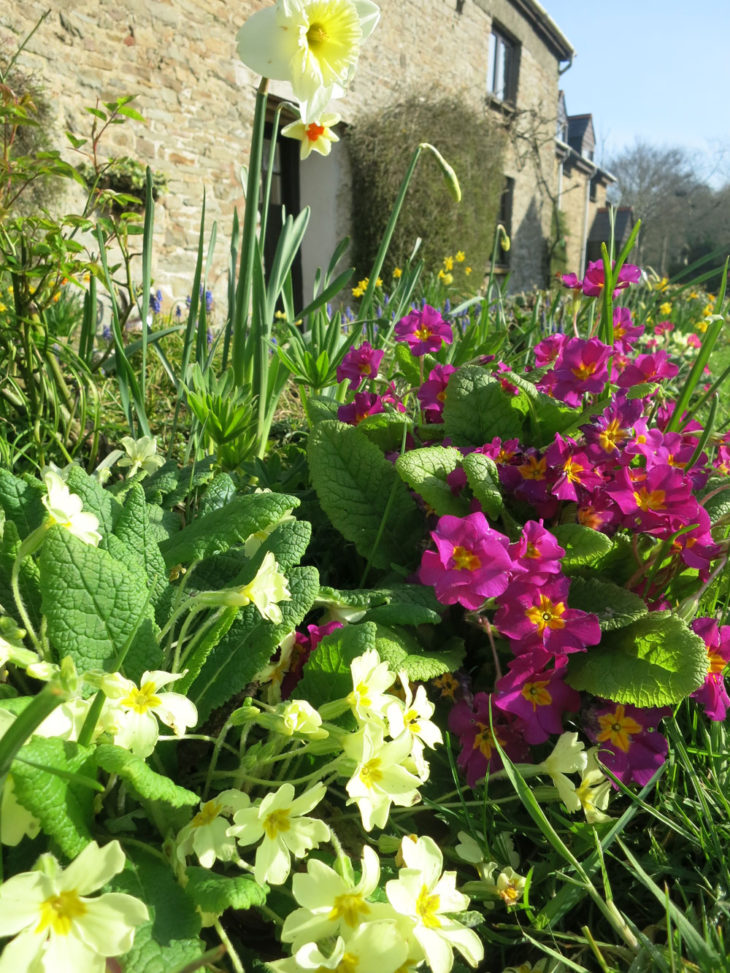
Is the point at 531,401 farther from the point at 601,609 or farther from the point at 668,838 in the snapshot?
the point at 668,838

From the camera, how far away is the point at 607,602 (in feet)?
3.51

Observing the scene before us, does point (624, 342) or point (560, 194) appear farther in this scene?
point (560, 194)

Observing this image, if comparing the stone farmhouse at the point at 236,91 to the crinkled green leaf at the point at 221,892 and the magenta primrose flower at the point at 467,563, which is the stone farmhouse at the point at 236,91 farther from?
the crinkled green leaf at the point at 221,892

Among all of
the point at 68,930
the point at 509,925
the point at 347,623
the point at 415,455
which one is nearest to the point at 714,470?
the point at 415,455

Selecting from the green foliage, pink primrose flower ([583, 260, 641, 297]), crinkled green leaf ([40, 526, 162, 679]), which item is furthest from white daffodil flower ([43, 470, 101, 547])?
the green foliage

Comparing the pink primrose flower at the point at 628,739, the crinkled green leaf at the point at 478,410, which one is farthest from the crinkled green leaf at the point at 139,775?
the crinkled green leaf at the point at 478,410

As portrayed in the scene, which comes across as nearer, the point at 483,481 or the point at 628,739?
the point at 628,739

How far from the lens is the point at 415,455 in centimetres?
117

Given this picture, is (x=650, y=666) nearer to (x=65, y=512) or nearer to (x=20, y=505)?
(x=65, y=512)

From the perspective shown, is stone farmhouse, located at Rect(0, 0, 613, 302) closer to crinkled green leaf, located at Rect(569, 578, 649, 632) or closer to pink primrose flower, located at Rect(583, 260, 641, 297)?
pink primrose flower, located at Rect(583, 260, 641, 297)

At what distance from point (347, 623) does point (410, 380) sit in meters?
0.86

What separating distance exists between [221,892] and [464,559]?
489 mm

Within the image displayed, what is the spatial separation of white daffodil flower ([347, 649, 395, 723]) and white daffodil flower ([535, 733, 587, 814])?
0.27 meters

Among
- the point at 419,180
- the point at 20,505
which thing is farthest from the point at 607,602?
the point at 419,180
